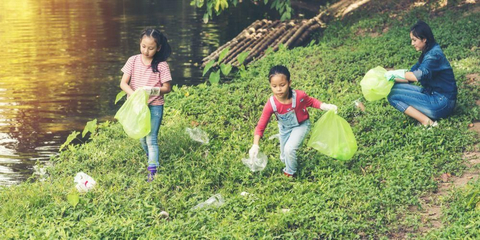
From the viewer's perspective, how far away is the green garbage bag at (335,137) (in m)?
5.55

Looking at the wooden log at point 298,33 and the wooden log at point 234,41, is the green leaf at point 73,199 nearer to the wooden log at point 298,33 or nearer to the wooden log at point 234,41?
the wooden log at point 234,41

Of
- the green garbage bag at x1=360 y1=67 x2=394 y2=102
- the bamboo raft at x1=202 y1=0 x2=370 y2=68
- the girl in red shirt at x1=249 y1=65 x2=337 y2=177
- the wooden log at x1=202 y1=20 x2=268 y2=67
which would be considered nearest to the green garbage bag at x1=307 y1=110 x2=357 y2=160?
the girl in red shirt at x1=249 y1=65 x2=337 y2=177

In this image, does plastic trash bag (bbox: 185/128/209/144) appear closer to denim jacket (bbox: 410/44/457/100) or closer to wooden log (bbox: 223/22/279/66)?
Answer: denim jacket (bbox: 410/44/457/100)

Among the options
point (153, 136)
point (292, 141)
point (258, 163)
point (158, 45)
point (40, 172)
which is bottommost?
point (40, 172)

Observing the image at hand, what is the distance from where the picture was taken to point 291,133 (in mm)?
5734

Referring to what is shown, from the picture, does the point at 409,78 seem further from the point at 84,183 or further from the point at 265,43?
the point at 265,43

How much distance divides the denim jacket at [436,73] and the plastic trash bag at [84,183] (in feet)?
10.7

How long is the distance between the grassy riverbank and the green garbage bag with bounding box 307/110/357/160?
0.23 metres

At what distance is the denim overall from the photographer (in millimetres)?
5621

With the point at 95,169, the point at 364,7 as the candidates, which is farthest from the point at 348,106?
the point at 364,7

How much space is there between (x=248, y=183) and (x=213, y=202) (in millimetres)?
519

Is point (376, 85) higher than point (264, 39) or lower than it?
higher

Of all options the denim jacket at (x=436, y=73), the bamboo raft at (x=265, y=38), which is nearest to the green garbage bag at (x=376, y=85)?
the denim jacket at (x=436, y=73)

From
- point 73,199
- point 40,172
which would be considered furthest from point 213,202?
point 40,172
